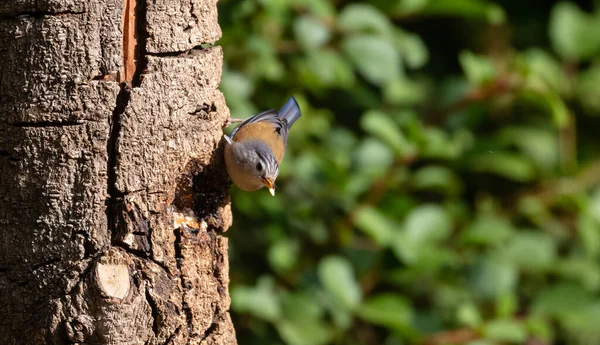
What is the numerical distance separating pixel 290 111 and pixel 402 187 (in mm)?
1181

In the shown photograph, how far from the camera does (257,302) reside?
3496 mm

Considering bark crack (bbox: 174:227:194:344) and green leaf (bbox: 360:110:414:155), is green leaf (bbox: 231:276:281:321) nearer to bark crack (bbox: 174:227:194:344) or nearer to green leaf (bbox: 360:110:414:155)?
green leaf (bbox: 360:110:414:155)

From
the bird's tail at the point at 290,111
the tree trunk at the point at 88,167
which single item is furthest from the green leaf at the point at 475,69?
Answer: the tree trunk at the point at 88,167

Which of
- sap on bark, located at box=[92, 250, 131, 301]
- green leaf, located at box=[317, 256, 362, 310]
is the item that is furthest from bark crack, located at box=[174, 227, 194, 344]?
green leaf, located at box=[317, 256, 362, 310]

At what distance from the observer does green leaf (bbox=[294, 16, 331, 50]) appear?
354 cm

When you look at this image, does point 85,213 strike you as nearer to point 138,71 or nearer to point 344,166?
point 138,71

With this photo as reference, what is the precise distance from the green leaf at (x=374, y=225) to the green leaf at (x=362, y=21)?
0.81m

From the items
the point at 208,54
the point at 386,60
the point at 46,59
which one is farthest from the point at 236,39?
the point at 46,59

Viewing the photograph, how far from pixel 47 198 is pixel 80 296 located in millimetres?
221

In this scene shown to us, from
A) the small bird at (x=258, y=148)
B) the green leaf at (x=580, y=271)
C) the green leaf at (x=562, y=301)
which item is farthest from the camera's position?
the green leaf at (x=580, y=271)

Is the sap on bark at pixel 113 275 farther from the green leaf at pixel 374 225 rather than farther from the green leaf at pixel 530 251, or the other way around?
the green leaf at pixel 530 251

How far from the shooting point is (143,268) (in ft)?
6.03

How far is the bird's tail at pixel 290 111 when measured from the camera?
127 inches

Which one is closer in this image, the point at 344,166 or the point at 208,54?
the point at 208,54
